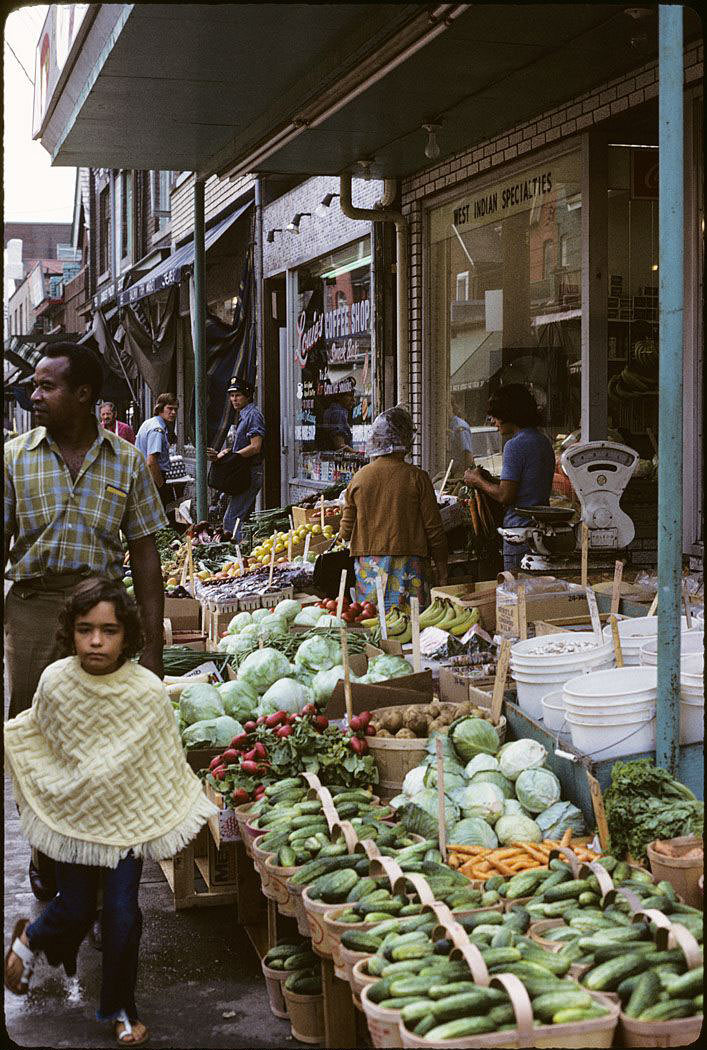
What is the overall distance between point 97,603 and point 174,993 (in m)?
1.63

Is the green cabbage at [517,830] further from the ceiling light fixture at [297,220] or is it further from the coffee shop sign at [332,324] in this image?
Answer: the ceiling light fixture at [297,220]

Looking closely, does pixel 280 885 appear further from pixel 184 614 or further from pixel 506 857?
pixel 184 614

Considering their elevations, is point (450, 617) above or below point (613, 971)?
above

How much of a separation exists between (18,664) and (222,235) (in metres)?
13.8

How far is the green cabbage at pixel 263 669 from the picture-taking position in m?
6.66

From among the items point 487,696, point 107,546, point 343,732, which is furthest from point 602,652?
point 107,546

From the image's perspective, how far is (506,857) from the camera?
4453mm

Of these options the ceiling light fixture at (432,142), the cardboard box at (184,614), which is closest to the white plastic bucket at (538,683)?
the cardboard box at (184,614)

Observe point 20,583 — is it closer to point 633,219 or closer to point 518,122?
point 633,219

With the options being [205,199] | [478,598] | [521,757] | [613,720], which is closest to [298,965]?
[521,757]

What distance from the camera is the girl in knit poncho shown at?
4.13 meters

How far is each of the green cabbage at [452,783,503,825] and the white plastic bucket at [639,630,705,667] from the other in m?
0.90

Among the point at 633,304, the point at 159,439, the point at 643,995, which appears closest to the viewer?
the point at 643,995

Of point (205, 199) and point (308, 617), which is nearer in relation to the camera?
point (308, 617)
